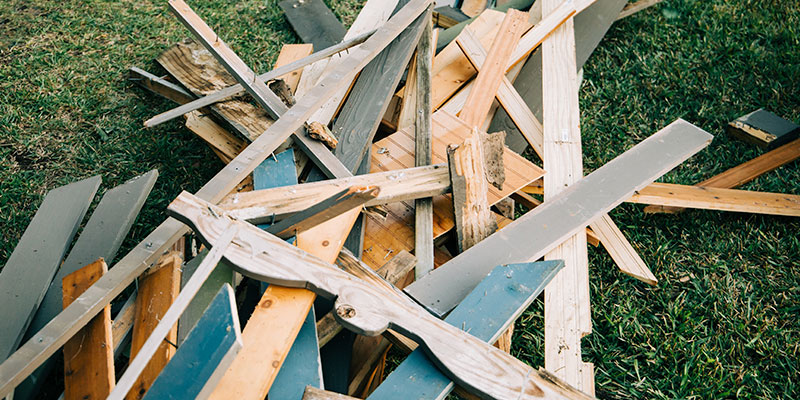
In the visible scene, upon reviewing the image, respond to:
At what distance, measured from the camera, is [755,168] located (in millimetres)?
3494

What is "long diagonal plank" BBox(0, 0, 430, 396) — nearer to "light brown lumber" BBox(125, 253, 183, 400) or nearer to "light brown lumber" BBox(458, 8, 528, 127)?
"light brown lumber" BBox(125, 253, 183, 400)

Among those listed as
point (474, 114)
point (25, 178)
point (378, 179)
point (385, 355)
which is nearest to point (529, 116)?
point (474, 114)

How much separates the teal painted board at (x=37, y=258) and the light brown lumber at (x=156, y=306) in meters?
0.45

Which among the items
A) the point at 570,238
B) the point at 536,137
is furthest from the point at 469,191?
the point at 536,137

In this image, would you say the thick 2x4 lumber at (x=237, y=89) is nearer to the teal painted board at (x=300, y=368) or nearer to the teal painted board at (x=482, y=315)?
the teal painted board at (x=300, y=368)

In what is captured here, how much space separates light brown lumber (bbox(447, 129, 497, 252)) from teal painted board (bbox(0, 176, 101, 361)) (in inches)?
68.6

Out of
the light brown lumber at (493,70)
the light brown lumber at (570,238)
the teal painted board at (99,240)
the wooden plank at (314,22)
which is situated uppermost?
the wooden plank at (314,22)

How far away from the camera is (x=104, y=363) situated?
1939 millimetres

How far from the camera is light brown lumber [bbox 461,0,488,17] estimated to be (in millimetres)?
4461

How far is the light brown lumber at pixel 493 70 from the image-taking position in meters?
3.16

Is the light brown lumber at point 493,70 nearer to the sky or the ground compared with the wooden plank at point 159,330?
nearer to the ground

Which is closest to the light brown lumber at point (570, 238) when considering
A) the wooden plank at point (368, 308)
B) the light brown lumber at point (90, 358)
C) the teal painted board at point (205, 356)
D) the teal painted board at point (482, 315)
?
the teal painted board at point (482, 315)

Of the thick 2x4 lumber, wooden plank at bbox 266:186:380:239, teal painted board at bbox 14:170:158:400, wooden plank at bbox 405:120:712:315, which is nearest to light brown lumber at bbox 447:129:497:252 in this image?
wooden plank at bbox 405:120:712:315

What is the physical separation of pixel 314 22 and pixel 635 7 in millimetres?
2593
